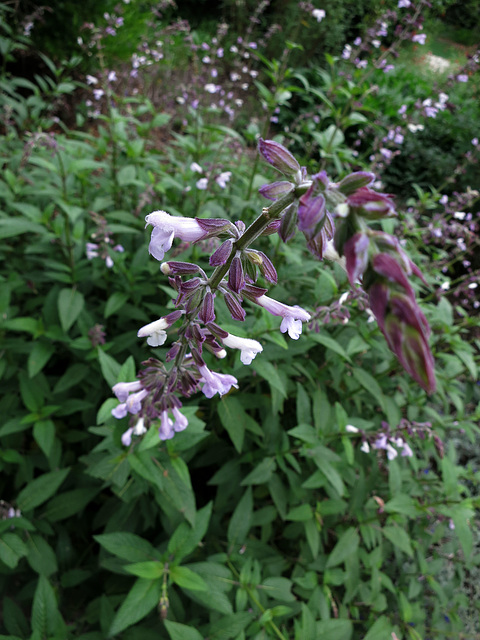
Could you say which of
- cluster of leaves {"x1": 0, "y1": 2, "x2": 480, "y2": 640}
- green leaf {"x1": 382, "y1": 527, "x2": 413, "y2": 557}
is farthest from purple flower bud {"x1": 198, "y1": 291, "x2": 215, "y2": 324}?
green leaf {"x1": 382, "y1": 527, "x2": 413, "y2": 557}

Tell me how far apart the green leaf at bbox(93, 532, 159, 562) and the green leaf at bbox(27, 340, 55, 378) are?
47.6 inches

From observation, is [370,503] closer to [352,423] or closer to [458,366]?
[352,423]

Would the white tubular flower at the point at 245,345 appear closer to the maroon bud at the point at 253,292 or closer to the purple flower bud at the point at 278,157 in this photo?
the maroon bud at the point at 253,292

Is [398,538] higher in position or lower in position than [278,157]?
lower

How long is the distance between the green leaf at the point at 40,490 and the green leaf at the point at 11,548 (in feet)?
0.68

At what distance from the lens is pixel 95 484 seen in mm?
3094

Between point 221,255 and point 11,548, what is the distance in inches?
89.3

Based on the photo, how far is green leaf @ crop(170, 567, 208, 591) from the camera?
7.07 feet

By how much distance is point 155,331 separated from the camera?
1382mm

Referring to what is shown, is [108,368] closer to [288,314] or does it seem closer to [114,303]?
[114,303]

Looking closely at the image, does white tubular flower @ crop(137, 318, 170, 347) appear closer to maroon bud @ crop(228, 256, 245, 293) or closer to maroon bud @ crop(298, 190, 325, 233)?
maroon bud @ crop(228, 256, 245, 293)

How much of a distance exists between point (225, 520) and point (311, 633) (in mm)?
1249

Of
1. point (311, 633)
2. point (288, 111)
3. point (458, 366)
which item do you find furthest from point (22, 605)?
point (288, 111)

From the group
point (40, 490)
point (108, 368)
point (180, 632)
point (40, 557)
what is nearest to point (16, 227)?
point (108, 368)
